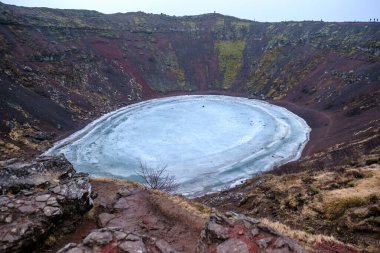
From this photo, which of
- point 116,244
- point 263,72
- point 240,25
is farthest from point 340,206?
point 240,25

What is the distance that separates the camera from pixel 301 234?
19875 millimetres

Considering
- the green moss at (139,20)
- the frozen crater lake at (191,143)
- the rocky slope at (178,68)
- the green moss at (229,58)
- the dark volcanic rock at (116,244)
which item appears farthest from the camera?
the green moss at (139,20)

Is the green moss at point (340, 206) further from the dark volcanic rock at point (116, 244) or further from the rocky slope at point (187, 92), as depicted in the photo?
the dark volcanic rock at point (116, 244)

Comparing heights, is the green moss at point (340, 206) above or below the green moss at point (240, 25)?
below

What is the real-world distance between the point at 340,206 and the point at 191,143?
112 ft

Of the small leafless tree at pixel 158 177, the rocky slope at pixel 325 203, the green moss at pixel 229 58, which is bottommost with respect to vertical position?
the small leafless tree at pixel 158 177

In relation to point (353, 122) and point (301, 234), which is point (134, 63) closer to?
point (353, 122)

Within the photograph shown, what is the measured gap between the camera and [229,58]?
114m

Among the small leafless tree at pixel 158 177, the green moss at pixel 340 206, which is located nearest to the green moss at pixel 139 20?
the small leafless tree at pixel 158 177

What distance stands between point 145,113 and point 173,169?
3162 cm

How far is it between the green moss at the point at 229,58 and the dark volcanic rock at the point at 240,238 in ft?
293

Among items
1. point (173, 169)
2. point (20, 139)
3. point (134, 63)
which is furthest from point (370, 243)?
point (134, 63)

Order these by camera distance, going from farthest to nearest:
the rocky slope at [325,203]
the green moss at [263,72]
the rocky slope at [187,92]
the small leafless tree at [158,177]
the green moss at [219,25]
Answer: the green moss at [219,25]
the green moss at [263,72]
the small leafless tree at [158,177]
the rocky slope at [325,203]
the rocky slope at [187,92]

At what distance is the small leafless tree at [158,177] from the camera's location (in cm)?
4016
